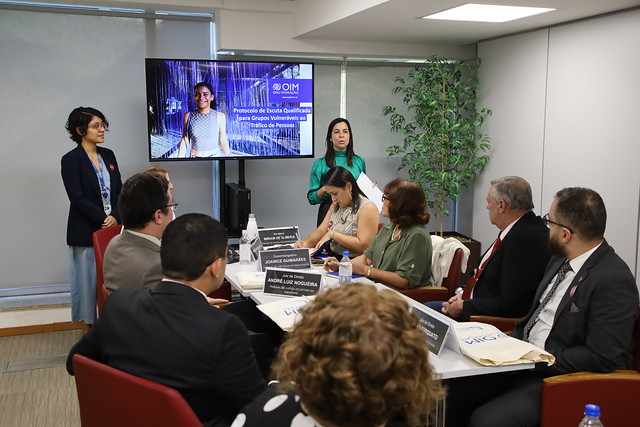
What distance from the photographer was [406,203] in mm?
3777

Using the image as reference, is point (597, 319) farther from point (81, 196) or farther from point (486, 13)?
point (81, 196)

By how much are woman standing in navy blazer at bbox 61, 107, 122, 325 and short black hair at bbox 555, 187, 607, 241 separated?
3.48 m

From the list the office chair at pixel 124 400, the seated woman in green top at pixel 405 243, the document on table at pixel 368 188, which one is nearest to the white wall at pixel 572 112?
the document on table at pixel 368 188

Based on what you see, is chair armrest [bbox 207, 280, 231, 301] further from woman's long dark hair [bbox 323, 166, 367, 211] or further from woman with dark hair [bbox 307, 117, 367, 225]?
woman with dark hair [bbox 307, 117, 367, 225]

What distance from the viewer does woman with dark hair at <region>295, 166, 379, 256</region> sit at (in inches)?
168

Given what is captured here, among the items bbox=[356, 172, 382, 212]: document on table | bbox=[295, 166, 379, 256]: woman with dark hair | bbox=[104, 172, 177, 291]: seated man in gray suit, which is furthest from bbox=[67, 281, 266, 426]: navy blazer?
bbox=[356, 172, 382, 212]: document on table

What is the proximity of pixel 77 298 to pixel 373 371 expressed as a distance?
4.46m

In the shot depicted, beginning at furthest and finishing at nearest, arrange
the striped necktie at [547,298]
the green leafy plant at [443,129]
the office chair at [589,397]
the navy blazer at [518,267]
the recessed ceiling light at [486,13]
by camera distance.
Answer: the green leafy plant at [443,129], the recessed ceiling light at [486,13], the navy blazer at [518,267], the striped necktie at [547,298], the office chair at [589,397]

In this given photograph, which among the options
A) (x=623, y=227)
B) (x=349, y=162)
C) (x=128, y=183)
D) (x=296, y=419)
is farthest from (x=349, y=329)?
(x=349, y=162)

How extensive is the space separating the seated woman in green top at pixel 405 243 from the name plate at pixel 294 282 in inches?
18.8

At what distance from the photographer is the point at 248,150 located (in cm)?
580

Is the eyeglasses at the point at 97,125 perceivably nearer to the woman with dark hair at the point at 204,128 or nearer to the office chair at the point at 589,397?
the woman with dark hair at the point at 204,128

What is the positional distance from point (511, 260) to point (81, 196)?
327 cm

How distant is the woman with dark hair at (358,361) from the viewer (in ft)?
3.69
